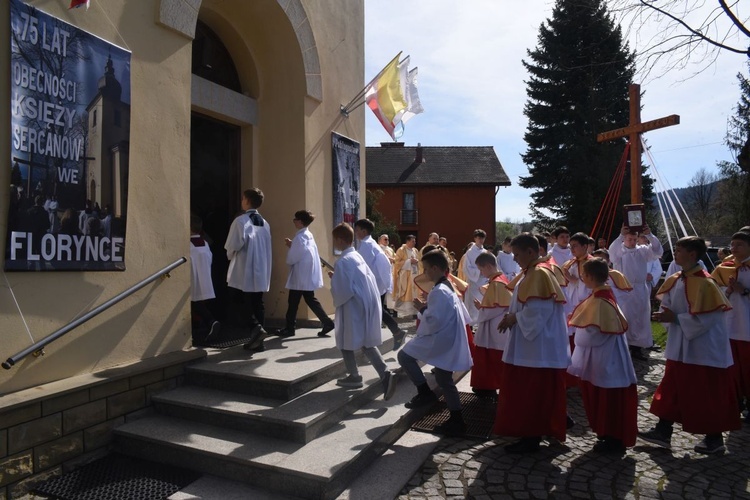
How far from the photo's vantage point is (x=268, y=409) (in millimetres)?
4680

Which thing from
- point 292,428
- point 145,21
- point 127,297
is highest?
point 145,21

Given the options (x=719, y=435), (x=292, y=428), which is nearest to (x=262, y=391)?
(x=292, y=428)

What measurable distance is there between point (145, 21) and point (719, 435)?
6.66 m

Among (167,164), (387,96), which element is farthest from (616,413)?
(387,96)

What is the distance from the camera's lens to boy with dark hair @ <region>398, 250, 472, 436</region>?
16.5ft

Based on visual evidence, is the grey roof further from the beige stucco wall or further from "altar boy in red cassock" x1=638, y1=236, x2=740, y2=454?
"altar boy in red cassock" x1=638, y1=236, x2=740, y2=454

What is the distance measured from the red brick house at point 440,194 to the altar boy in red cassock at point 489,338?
2955 cm

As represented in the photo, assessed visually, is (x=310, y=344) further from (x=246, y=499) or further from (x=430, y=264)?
(x=246, y=499)

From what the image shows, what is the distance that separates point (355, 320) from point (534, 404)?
1812mm

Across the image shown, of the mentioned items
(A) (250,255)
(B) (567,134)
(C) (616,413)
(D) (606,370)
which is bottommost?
(C) (616,413)

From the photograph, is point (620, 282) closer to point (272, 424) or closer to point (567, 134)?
point (272, 424)

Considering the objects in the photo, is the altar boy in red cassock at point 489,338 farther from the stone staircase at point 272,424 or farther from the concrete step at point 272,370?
the concrete step at point 272,370

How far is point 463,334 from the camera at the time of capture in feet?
16.8

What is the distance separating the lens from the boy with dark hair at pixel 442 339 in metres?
5.02
